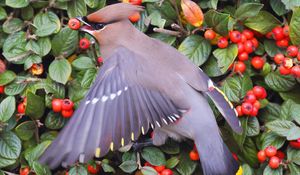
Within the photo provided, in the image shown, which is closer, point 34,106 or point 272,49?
point 34,106

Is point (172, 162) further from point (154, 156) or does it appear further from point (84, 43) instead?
point (84, 43)

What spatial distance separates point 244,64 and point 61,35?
2.70 ft

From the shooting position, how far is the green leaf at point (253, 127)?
3.16 m

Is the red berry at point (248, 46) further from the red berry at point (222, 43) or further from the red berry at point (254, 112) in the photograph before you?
the red berry at point (254, 112)

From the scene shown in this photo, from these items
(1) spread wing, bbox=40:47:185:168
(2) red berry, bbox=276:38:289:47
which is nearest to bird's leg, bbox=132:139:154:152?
(1) spread wing, bbox=40:47:185:168

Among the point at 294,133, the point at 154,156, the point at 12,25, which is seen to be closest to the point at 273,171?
the point at 294,133

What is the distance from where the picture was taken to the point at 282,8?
130 inches

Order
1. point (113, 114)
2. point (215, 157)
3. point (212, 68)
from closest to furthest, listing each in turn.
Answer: point (113, 114) → point (215, 157) → point (212, 68)

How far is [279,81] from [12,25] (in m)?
1.23

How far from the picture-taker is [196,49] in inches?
128

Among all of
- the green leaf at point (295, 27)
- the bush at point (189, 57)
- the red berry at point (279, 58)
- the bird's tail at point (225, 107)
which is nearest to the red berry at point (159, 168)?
the bush at point (189, 57)

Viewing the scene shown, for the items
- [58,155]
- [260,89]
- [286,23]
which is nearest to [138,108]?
[58,155]

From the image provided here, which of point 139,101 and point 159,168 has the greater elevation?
point 139,101

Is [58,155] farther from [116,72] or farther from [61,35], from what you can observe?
[61,35]
